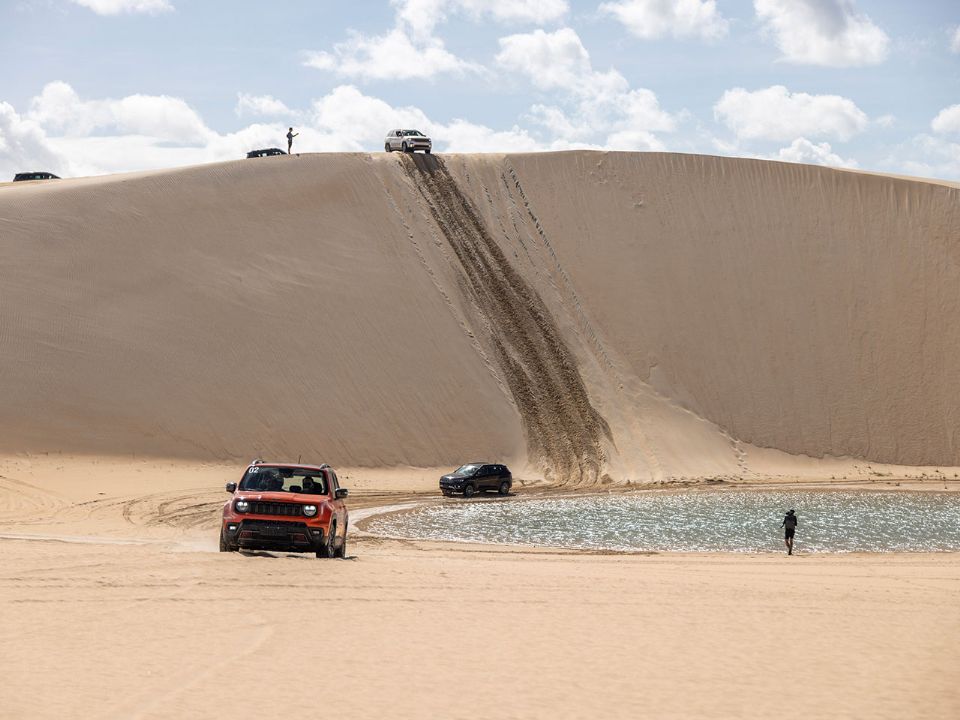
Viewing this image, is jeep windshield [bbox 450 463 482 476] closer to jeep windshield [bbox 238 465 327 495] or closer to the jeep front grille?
jeep windshield [bbox 238 465 327 495]

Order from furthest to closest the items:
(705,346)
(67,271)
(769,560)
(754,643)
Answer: (705,346)
(67,271)
(769,560)
(754,643)

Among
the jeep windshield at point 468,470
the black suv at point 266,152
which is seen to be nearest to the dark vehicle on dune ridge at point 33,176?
the black suv at point 266,152

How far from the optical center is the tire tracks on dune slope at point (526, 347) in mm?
43812

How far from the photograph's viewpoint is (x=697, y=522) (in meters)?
29.8

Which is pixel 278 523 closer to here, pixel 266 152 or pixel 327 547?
pixel 327 547

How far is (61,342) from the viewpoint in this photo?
39375mm

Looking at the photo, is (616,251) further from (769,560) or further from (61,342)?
(769,560)

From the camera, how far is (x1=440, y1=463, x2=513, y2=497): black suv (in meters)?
35.5

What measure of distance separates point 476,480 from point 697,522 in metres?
8.59

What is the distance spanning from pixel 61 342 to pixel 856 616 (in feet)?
108

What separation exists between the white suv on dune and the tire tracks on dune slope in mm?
1814

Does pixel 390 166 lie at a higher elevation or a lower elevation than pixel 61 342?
higher

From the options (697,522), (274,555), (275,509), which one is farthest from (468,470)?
(275,509)

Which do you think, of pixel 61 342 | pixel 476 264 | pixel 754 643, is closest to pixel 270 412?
pixel 61 342
